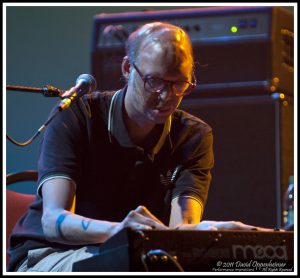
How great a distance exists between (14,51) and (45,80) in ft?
0.58

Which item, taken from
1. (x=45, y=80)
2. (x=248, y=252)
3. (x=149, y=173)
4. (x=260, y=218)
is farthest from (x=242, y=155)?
(x=248, y=252)

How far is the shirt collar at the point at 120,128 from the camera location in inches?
89.9

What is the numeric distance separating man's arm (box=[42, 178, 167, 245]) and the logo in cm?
34

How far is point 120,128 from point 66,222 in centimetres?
42

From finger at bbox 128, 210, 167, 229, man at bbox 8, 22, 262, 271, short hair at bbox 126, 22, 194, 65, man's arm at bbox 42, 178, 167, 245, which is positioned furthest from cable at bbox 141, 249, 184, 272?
short hair at bbox 126, 22, 194, 65

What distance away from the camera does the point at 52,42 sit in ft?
10.0

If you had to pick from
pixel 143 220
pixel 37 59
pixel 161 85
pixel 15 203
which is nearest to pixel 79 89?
pixel 161 85

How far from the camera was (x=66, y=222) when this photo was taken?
6.61 ft

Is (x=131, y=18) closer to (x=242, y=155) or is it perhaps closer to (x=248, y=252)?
(x=242, y=155)

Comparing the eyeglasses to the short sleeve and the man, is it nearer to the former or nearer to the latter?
the man

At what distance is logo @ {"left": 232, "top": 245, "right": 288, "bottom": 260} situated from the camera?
1663 millimetres

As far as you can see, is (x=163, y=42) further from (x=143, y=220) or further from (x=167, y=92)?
(x=143, y=220)

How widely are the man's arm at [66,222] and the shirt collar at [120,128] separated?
25 cm

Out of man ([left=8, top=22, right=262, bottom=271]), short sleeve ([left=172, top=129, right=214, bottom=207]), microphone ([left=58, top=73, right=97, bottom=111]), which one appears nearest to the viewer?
microphone ([left=58, top=73, right=97, bottom=111])
